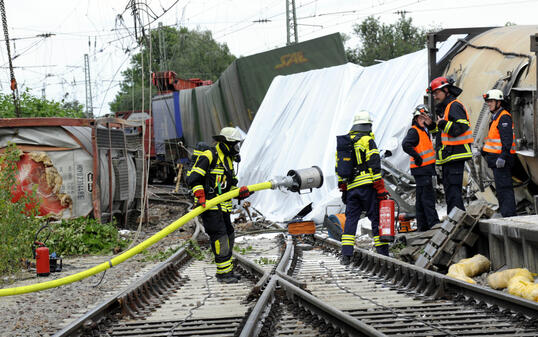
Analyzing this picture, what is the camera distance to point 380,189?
8828 mm

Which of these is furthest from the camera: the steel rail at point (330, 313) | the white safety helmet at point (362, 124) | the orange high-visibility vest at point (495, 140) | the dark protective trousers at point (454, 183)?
the orange high-visibility vest at point (495, 140)

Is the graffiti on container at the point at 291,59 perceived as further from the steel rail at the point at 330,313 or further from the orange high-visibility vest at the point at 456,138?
the steel rail at the point at 330,313

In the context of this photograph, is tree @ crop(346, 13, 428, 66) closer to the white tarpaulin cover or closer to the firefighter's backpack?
the white tarpaulin cover

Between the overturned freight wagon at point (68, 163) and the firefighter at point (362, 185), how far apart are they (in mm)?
6577

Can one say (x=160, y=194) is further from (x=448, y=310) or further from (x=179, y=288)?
(x=448, y=310)

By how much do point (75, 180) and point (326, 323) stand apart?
360 inches

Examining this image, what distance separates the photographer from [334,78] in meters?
17.7

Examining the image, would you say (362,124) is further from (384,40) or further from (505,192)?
(384,40)

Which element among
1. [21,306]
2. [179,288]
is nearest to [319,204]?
[179,288]

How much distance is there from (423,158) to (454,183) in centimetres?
74

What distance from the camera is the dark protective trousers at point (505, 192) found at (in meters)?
8.99

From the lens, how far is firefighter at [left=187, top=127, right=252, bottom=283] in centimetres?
797

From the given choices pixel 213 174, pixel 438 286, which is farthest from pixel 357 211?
pixel 438 286

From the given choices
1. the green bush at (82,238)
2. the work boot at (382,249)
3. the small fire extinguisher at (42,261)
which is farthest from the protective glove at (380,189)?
the green bush at (82,238)
